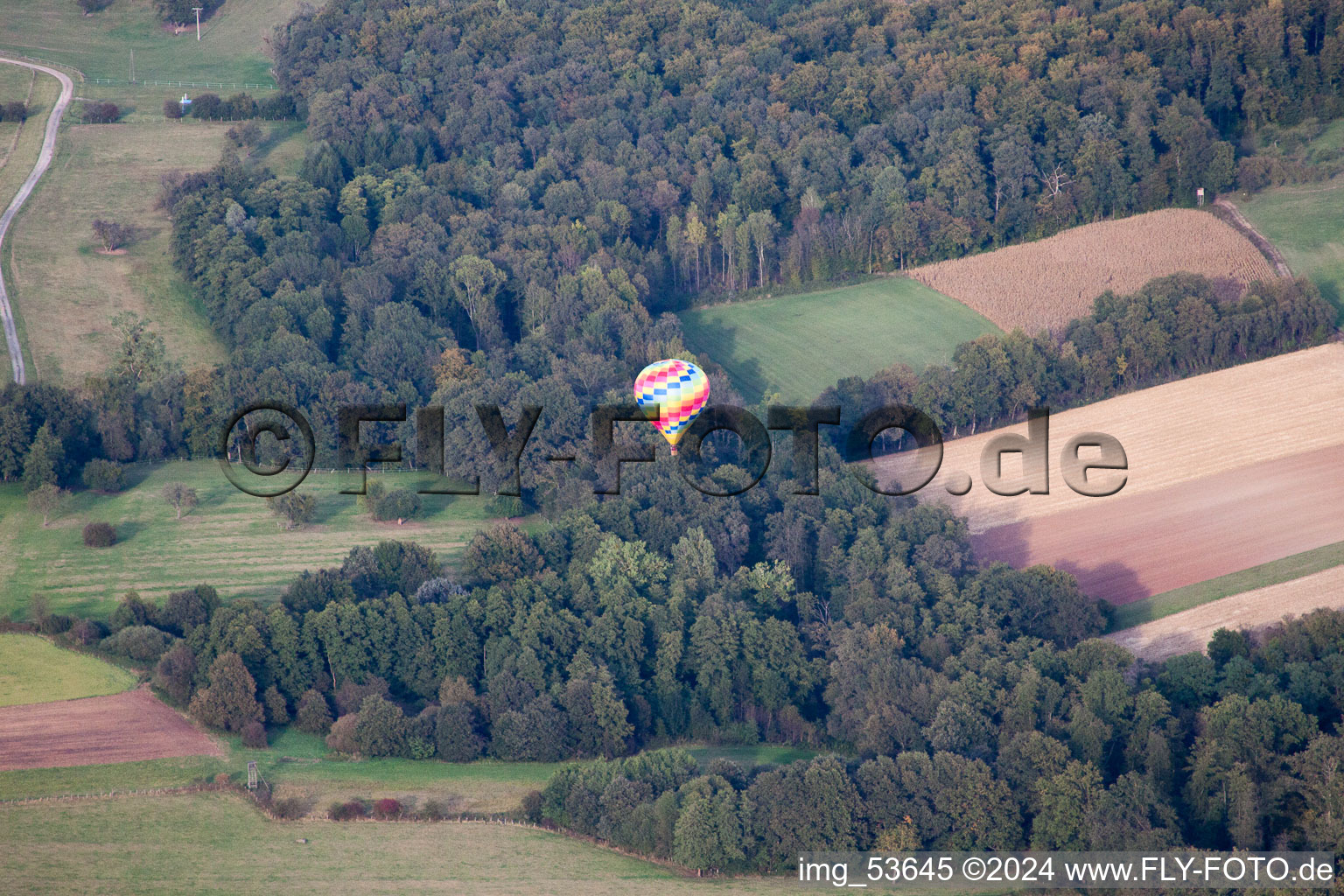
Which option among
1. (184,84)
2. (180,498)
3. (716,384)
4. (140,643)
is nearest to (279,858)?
Answer: (140,643)

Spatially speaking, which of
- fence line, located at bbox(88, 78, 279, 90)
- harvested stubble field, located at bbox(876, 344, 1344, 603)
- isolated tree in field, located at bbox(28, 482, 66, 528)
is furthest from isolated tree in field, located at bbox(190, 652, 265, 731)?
fence line, located at bbox(88, 78, 279, 90)

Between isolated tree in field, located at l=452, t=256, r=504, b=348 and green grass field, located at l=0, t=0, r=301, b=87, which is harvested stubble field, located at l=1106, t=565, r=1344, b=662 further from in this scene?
green grass field, located at l=0, t=0, r=301, b=87

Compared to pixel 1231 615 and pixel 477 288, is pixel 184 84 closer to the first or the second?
pixel 477 288

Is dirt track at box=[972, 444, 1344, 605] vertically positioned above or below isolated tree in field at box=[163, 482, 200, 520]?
below

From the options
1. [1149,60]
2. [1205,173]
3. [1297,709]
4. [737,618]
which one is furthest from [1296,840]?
[1149,60]

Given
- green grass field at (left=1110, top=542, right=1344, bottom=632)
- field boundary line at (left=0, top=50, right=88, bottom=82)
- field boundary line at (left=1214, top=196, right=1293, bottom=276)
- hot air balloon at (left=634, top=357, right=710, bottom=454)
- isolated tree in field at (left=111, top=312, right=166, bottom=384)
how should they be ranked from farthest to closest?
Result: field boundary line at (left=0, top=50, right=88, bottom=82), field boundary line at (left=1214, top=196, right=1293, bottom=276), isolated tree in field at (left=111, top=312, right=166, bottom=384), hot air balloon at (left=634, top=357, right=710, bottom=454), green grass field at (left=1110, top=542, right=1344, bottom=632)
